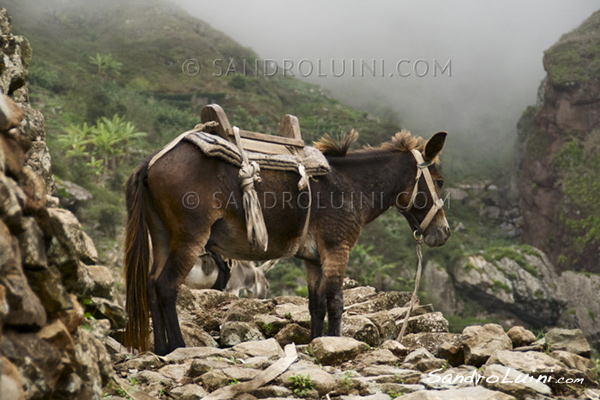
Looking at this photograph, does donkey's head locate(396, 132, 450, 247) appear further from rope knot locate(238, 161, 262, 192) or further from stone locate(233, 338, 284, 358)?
stone locate(233, 338, 284, 358)

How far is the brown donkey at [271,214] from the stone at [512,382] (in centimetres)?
205

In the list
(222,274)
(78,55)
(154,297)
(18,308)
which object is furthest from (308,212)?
(78,55)

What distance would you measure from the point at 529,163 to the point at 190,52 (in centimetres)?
4131

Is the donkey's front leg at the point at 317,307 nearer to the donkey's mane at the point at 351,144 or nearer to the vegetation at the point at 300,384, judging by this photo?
the donkey's mane at the point at 351,144

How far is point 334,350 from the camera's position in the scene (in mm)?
4996

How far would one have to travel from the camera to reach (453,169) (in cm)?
6931

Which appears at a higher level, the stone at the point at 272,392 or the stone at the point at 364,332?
the stone at the point at 272,392

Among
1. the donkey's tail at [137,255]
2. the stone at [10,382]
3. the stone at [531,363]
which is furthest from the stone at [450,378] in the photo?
the stone at [10,382]

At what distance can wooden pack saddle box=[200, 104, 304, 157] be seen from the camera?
5.79 metres

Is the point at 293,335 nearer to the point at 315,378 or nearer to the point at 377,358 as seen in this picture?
the point at 377,358

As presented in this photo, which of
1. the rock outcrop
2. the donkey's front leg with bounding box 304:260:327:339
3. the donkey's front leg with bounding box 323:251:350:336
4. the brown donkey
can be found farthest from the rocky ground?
the rock outcrop

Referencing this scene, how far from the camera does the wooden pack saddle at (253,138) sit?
5793 millimetres

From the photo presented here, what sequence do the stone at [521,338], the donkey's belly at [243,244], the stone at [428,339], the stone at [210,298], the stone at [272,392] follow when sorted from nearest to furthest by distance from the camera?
the stone at [272,392], the donkey's belly at [243,244], the stone at [521,338], the stone at [428,339], the stone at [210,298]

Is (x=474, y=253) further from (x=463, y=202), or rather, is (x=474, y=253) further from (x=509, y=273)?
(x=463, y=202)
